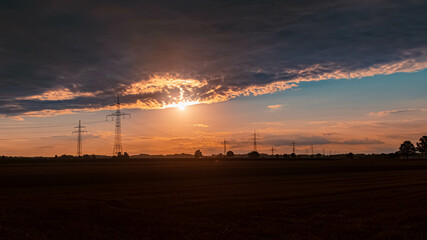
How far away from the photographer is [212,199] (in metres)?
27.7

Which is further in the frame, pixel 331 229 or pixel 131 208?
pixel 131 208

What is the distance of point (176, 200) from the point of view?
27.2 meters

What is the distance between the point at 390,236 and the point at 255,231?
251 inches

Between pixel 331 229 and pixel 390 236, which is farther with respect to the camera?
pixel 331 229

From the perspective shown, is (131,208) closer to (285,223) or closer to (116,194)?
(116,194)

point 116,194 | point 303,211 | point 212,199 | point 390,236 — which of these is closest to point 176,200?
point 212,199

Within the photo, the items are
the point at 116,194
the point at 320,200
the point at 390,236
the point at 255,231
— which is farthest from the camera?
the point at 116,194

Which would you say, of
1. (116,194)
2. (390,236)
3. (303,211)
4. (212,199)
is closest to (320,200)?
(303,211)

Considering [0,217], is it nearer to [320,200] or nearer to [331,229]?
[331,229]

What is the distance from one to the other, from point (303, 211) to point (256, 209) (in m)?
3.08

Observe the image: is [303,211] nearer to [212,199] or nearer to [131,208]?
[212,199]

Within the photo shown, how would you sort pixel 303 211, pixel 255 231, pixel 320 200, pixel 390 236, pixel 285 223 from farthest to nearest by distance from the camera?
1. pixel 320 200
2. pixel 303 211
3. pixel 285 223
4. pixel 255 231
5. pixel 390 236

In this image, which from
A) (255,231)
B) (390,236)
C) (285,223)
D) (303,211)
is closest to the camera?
(390,236)

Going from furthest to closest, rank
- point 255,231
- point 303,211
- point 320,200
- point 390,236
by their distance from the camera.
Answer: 1. point 320,200
2. point 303,211
3. point 255,231
4. point 390,236
